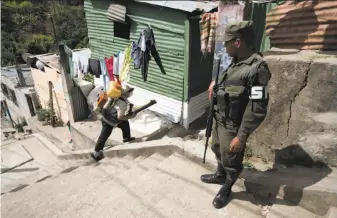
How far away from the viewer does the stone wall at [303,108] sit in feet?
10.6

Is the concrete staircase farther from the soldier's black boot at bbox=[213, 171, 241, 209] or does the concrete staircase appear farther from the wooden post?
the wooden post

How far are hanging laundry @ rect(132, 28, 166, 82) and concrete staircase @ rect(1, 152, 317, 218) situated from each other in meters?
3.32

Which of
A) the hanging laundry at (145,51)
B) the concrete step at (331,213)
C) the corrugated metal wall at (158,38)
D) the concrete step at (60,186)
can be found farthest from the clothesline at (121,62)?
the concrete step at (331,213)

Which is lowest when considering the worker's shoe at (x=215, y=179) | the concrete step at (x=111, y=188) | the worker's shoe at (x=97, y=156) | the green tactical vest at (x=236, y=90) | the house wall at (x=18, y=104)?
the house wall at (x=18, y=104)

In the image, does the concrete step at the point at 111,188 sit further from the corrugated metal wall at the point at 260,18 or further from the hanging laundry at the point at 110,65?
the hanging laundry at the point at 110,65

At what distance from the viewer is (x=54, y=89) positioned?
454 inches

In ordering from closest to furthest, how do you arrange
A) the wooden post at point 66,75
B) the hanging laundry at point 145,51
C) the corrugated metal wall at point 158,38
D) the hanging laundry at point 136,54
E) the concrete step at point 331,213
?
the concrete step at point 331,213 < the corrugated metal wall at point 158,38 < the hanging laundry at point 145,51 < the hanging laundry at point 136,54 < the wooden post at point 66,75

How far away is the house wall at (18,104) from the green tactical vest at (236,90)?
14.3 meters

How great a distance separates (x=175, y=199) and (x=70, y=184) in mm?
2281

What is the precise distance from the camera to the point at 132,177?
13.3 feet

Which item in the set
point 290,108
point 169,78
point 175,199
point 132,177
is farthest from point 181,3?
point 175,199

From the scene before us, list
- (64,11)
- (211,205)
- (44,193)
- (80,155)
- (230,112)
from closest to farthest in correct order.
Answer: (230,112), (211,205), (44,193), (80,155), (64,11)

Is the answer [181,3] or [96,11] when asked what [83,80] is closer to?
[96,11]

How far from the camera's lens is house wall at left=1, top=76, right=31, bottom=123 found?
14.7 m
